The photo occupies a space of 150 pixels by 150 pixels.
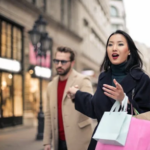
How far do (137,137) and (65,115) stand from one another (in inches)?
74.7

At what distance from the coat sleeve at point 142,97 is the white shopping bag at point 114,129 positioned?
0.27 m

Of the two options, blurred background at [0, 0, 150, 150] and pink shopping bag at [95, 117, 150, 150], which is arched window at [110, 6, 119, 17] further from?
pink shopping bag at [95, 117, 150, 150]

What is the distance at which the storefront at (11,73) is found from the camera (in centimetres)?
1703

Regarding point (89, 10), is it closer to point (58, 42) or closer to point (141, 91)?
point (58, 42)

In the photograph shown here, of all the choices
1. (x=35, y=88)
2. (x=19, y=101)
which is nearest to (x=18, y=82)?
(x=19, y=101)

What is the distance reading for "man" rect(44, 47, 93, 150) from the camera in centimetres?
425

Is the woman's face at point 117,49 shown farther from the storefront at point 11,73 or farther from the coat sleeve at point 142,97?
the storefront at point 11,73

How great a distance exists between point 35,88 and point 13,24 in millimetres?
4585

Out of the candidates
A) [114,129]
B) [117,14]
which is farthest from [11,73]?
[117,14]

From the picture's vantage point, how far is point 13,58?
1836 centimetres

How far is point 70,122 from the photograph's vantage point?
4.24m

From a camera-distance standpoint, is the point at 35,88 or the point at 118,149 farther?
the point at 35,88

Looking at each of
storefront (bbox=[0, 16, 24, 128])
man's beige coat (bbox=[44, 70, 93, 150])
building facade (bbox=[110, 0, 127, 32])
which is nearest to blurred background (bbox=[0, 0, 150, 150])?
storefront (bbox=[0, 16, 24, 128])

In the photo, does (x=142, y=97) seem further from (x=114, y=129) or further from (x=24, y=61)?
(x=24, y=61)
